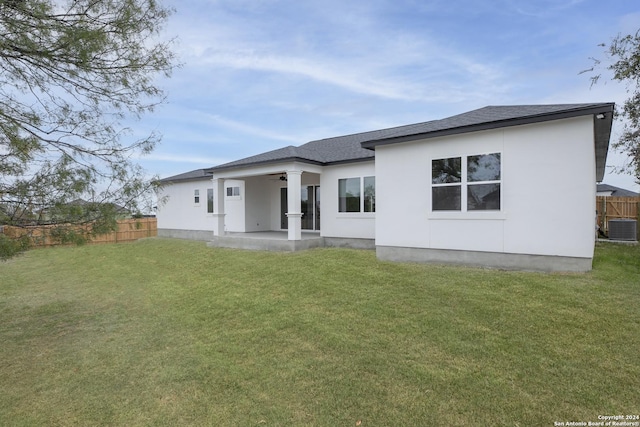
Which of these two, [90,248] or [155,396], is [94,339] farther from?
[90,248]

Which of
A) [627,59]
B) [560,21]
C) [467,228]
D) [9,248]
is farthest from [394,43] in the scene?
[9,248]

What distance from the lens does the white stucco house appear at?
23.1ft

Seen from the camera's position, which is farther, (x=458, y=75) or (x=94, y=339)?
(x=458, y=75)

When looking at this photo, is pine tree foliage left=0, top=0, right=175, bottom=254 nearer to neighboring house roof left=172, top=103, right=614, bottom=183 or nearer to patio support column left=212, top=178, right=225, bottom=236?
neighboring house roof left=172, top=103, right=614, bottom=183

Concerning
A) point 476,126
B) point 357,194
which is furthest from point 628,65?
point 357,194

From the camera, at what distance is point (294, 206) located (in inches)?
473

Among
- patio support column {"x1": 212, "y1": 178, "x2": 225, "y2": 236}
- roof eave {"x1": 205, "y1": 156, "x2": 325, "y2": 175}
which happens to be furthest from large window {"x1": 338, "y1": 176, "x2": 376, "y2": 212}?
patio support column {"x1": 212, "y1": 178, "x2": 225, "y2": 236}

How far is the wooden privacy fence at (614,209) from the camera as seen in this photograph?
53.9 ft

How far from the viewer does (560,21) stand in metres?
9.65

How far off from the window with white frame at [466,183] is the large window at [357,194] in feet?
10.8

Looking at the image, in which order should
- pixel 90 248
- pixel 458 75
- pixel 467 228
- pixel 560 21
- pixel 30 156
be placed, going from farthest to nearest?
pixel 90 248 < pixel 458 75 < pixel 560 21 < pixel 467 228 < pixel 30 156

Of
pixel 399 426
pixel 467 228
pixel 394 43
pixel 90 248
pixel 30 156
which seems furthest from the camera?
pixel 90 248

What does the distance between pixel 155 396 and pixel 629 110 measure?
51.5ft

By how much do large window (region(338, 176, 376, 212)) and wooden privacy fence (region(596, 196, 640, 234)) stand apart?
42.2ft
